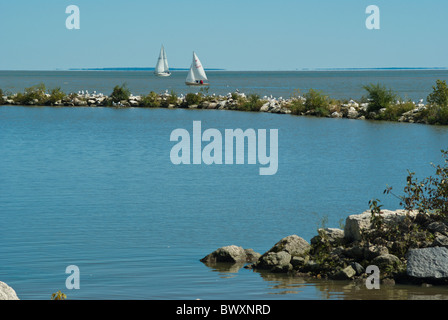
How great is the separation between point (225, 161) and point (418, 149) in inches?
342

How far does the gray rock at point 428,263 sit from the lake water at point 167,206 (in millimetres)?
331

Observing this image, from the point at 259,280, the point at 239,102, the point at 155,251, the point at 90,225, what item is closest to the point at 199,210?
the point at 90,225

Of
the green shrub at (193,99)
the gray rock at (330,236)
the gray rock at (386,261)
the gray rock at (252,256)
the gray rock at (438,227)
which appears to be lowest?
the gray rock at (252,256)

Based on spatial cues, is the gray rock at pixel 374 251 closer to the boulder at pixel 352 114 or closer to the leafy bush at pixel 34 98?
the boulder at pixel 352 114

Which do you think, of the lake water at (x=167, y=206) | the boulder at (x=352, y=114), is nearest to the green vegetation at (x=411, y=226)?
the lake water at (x=167, y=206)

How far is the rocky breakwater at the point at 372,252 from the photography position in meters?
11.6

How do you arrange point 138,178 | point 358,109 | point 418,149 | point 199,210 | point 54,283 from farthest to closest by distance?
point 358,109 → point 418,149 → point 138,178 → point 199,210 → point 54,283

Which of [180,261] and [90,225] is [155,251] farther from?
[90,225]

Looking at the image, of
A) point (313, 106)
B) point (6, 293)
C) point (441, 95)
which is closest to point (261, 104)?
point (313, 106)

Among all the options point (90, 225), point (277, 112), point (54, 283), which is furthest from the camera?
point (277, 112)

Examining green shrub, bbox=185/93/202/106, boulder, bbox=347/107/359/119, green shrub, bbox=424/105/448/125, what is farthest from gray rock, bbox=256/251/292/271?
green shrub, bbox=185/93/202/106

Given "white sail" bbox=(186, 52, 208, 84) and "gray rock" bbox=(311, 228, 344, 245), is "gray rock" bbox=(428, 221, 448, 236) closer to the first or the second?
"gray rock" bbox=(311, 228, 344, 245)

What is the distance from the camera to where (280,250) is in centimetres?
1299

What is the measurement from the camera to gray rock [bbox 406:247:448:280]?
11477 mm
